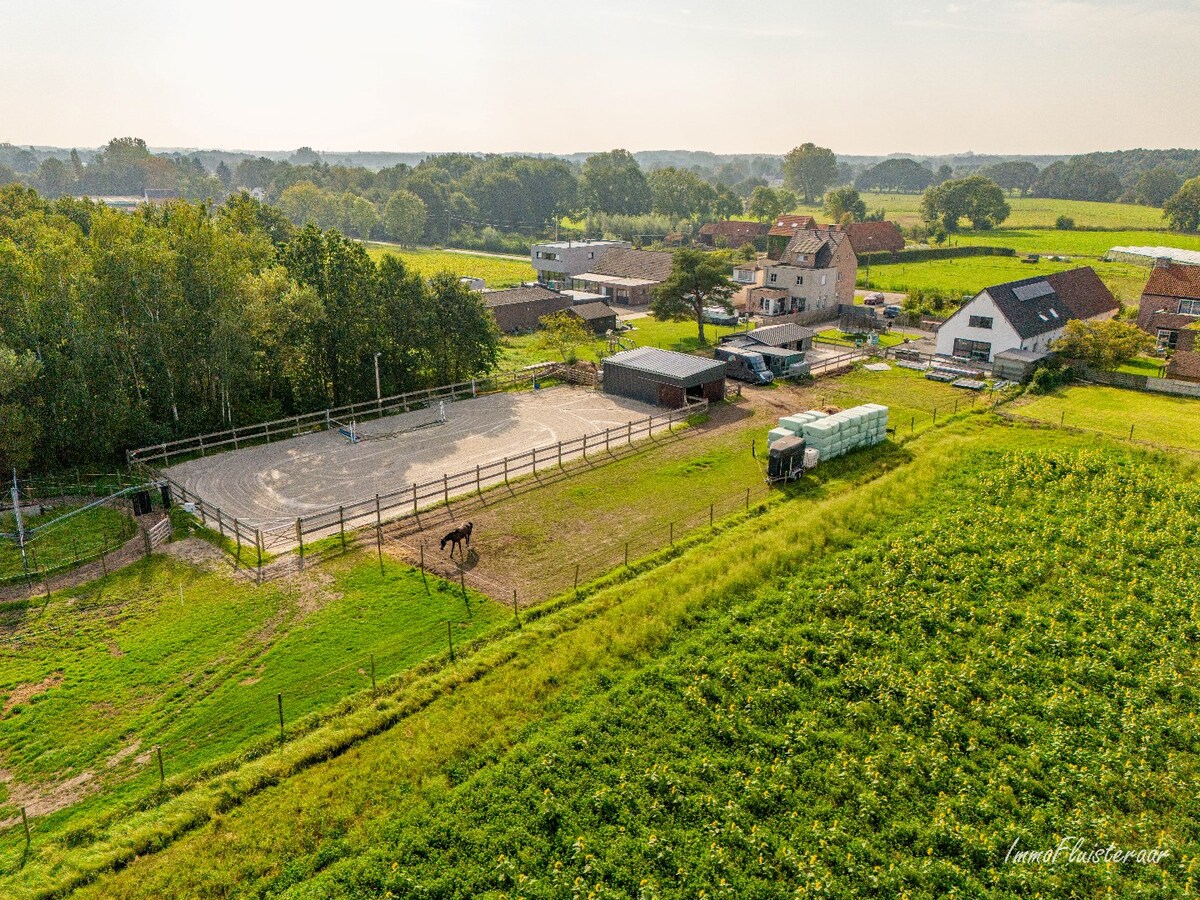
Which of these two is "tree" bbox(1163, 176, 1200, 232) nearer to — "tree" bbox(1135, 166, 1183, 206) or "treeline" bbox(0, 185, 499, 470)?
"tree" bbox(1135, 166, 1183, 206)

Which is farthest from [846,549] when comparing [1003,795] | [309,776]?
[309,776]

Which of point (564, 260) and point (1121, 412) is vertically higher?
point (564, 260)


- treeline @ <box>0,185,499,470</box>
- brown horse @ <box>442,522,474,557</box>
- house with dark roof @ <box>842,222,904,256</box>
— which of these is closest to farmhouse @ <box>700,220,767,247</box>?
house with dark roof @ <box>842,222,904,256</box>

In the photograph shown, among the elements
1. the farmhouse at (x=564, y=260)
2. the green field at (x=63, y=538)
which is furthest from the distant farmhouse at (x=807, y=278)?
the green field at (x=63, y=538)

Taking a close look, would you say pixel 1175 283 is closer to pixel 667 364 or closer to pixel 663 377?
pixel 667 364

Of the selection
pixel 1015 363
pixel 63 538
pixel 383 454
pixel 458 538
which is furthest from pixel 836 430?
pixel 63 538
